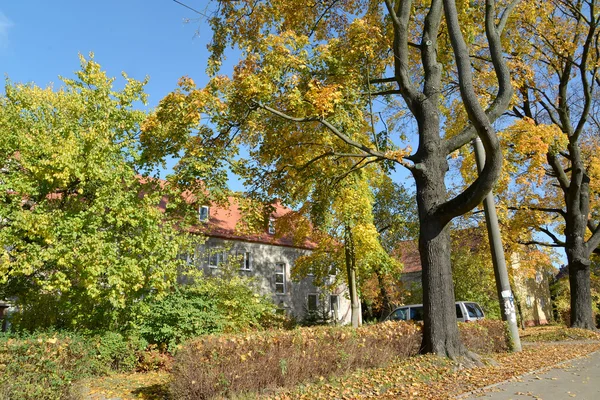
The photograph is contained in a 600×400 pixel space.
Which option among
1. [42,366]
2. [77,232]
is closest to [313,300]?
[77,232]

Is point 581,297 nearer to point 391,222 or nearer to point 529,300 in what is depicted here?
point 391,222

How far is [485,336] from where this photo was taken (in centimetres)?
1189

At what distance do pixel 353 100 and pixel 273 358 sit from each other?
6570 millimetres

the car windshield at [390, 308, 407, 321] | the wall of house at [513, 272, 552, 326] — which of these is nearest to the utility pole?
the car windshield at [390, 308, 407, 321]

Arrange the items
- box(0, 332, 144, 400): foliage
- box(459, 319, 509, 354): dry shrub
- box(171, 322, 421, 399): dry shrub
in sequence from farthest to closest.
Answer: box(459, 319, 509, 354): dry shrub < box(171, 322, 421, 399): dry shrub < box(0, 332, 144, 400): foliage

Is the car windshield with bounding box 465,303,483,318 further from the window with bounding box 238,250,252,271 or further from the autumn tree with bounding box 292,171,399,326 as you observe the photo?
the window with bounding box 238,250,252,271

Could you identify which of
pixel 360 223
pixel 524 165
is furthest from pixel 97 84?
A: pixel 524 165

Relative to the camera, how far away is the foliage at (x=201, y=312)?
1302cm

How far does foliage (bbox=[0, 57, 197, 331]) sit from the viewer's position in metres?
12.0

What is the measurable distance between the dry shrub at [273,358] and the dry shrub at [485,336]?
247 cm

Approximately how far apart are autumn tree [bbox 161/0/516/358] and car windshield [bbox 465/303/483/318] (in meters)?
8.42

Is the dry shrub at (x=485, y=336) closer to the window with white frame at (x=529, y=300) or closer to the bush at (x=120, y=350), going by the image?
the bush at (x=120, y=350)

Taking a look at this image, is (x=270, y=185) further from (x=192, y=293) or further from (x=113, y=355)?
(x=113, y=355)

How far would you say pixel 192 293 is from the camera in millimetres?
14227
